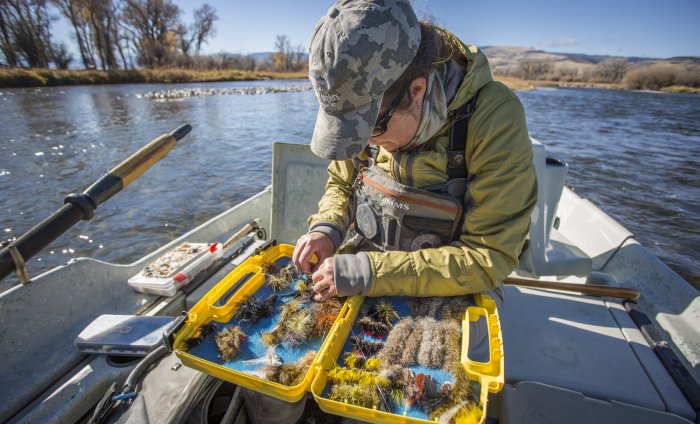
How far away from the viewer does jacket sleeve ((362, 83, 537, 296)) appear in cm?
145

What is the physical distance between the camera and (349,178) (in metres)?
2.23

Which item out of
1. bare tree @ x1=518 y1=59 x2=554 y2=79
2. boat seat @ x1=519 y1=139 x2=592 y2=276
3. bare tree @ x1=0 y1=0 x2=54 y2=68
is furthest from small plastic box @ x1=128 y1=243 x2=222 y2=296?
bare tree @ x1=518 y1=59 x2=554 y2=79

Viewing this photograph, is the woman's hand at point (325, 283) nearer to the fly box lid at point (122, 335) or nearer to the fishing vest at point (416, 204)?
the fishing vest at point (416, 204)

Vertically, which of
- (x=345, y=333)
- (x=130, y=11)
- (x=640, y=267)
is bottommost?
(x=640, y=267)

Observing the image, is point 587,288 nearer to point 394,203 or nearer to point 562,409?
point 562,409

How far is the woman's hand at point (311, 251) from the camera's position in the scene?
6.01ft

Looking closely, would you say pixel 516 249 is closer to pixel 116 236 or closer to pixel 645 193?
pixel 116 236

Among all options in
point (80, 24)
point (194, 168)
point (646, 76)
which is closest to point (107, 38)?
point (80, 24)

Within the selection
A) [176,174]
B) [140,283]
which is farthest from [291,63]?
→ [140,283]

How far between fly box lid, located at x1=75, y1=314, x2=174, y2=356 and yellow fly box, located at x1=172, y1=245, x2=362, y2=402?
758 millimetres

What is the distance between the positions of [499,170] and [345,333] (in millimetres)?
904

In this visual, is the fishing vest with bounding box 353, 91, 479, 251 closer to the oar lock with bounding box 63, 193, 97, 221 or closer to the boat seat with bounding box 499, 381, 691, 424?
the boat seat with bounding box 499, 381, 691, 424

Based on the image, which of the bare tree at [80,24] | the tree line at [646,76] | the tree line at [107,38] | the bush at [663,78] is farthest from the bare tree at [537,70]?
the bare tree at [80,24]

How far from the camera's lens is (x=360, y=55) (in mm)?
1236
